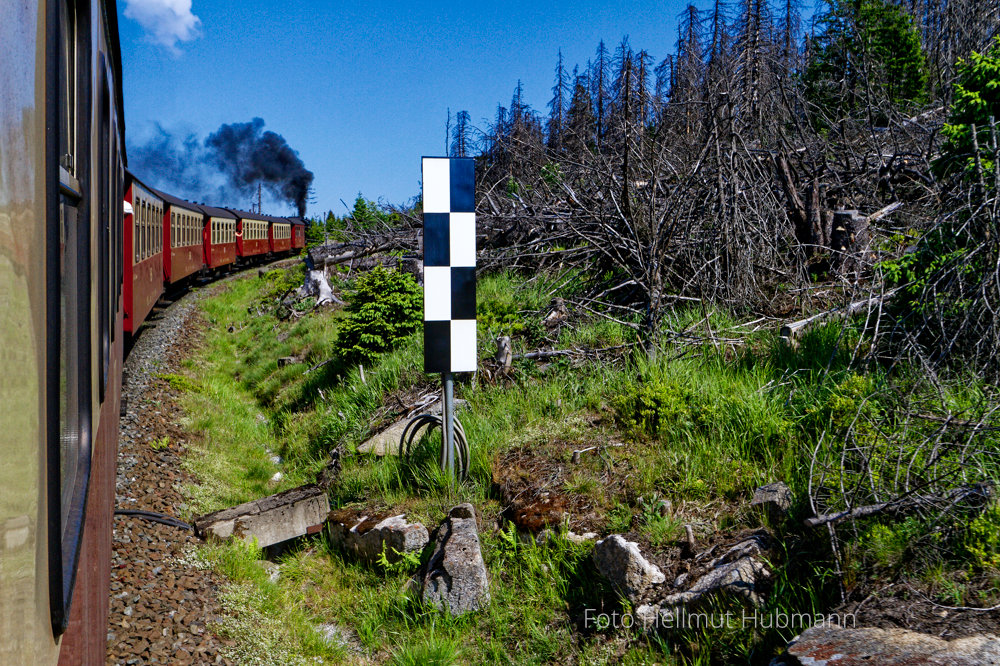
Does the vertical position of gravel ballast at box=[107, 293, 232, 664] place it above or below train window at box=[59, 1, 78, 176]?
below

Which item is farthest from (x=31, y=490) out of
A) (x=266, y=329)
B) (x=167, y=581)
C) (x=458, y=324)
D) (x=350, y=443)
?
(x=266, y=329)

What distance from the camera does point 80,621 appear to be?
1.56 m

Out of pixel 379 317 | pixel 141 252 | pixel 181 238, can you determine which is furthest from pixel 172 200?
pixel 379 317

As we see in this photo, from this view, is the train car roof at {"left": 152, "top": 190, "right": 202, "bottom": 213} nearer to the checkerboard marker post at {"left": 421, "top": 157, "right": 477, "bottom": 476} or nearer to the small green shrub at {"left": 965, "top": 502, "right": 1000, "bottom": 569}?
the checkerboard marker post at {"left": 421, "top": 157, "right": 477, "bottom": 476}

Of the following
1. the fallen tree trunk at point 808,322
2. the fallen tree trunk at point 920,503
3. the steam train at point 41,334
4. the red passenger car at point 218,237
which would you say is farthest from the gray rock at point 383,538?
the red passenger car at point 218,237

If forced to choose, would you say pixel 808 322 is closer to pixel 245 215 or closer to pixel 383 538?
pixel 383 538

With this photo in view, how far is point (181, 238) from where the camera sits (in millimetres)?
15750

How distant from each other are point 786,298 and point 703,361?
1.65 meters

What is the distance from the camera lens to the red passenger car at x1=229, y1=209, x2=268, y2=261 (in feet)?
82.3

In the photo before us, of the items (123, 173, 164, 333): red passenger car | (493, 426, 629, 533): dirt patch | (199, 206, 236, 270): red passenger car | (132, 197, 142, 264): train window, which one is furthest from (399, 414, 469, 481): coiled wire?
(199, 206, 236, 270): red passenger car

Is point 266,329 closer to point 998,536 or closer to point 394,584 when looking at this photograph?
point 394,584

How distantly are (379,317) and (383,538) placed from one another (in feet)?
13.9

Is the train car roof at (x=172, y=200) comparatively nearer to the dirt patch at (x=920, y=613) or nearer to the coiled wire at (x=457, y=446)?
the coiled wire at (x=457, y=446)

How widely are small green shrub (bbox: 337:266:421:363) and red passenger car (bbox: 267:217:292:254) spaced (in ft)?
79.1
